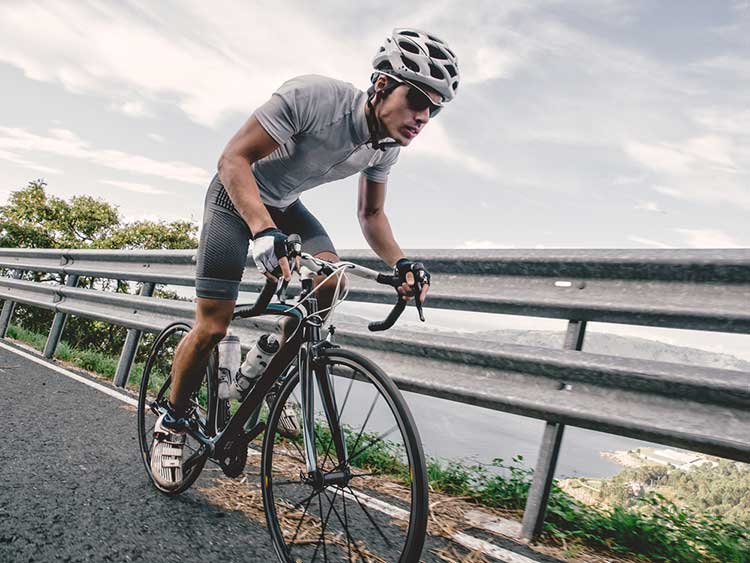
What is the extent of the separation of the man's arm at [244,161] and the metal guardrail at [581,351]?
1.24 meters

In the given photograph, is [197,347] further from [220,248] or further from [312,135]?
[312,135]

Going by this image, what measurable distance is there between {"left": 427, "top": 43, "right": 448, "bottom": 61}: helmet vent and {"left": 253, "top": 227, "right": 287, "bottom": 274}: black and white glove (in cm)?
112

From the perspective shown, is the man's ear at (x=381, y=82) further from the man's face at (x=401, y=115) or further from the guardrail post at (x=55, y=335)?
the guardrail post at (x=55, y=335)

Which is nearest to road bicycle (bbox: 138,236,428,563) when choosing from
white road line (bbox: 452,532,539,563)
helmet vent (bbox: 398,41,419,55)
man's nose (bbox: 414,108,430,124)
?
white road line (bbox: 452,532,539,563)

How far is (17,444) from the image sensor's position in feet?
11.2

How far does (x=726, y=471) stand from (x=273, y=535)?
6.59 ft

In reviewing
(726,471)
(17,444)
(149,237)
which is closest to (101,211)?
(149,237)

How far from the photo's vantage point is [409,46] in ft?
8.76

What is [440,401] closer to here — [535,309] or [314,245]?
[535,309]

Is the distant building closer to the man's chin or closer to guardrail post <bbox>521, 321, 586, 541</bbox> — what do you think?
guardrail post <bbox>521, 321, 586, 541</bbox>

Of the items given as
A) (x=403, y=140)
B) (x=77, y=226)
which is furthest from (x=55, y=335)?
(x=77, y=226)

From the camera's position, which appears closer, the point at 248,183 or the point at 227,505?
the point at 248,183

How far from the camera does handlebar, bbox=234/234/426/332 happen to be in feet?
7.00

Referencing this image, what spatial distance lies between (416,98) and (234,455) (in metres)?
1.77
